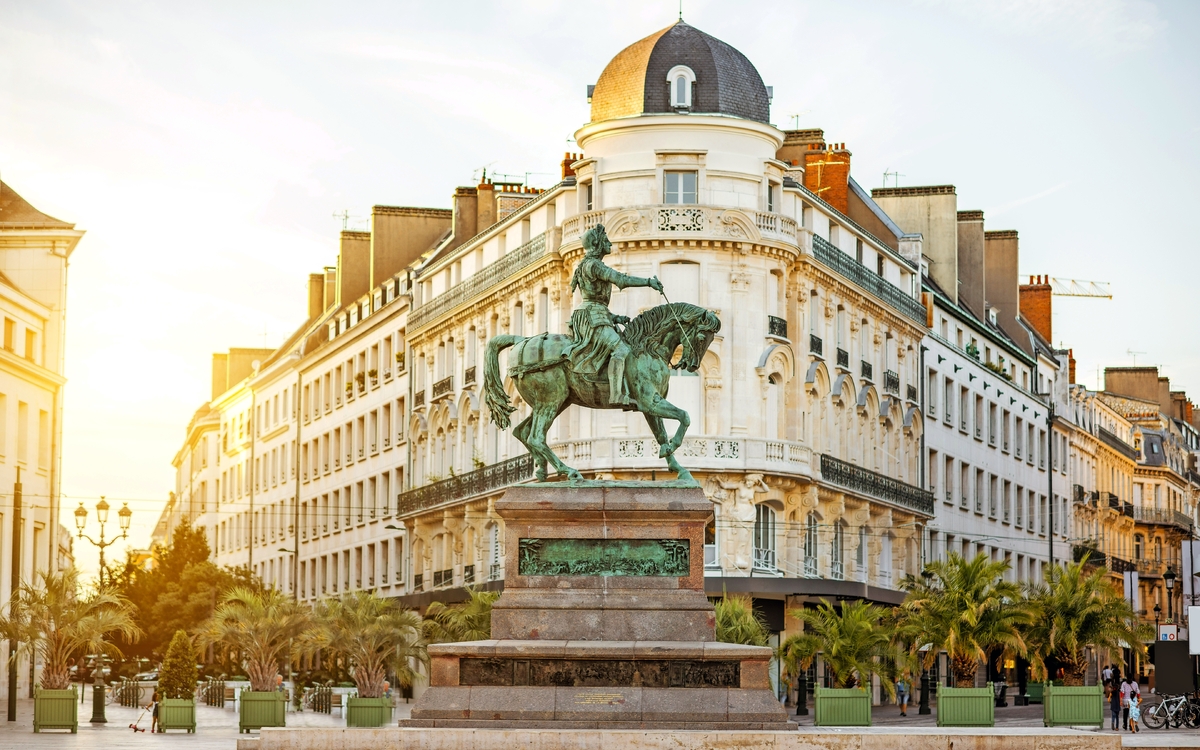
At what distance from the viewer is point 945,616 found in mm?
48656

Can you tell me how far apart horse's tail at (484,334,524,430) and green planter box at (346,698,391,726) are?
895 cm

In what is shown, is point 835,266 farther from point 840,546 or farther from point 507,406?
point 507,406

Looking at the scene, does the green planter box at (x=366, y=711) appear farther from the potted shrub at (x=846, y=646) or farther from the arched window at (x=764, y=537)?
the arched window at (x=764, y=537)

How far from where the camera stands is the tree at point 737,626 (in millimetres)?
43562

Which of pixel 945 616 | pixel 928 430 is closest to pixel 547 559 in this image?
pixel 945 616

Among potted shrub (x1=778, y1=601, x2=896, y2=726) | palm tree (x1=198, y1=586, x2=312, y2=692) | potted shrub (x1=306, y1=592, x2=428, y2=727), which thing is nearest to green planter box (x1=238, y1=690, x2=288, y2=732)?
potted shrub (x1=306, y1=592, x2=428, y2=727)

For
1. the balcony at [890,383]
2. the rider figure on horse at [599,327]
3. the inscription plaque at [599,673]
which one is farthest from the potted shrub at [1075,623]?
the inscription plaque at [599,673]

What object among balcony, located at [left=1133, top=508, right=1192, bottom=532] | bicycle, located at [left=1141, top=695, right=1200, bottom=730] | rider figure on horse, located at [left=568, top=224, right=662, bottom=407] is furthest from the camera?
balcony, located at [left=1133, top=508, right=1192, bottom=532]

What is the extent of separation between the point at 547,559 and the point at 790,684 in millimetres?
32523

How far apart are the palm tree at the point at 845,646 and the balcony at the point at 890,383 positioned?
1571cm

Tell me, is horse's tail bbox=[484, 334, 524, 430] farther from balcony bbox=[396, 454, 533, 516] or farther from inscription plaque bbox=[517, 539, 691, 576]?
balcony bbox=[396, 454, 533, 516]

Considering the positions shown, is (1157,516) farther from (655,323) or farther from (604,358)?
(604,358)

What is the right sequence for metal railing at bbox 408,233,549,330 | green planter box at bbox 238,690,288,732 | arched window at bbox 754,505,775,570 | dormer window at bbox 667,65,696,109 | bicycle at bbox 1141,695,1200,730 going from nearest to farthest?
green planter box at bbox 238,690,288,732
bicycle at bbox 1141,695,1200,730
arched window at bbox 754,505,775,570
dormer window at bbox 667,65,696,109
metal railing at bbox 408,233,549,330

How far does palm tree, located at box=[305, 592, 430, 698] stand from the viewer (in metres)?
48.8
